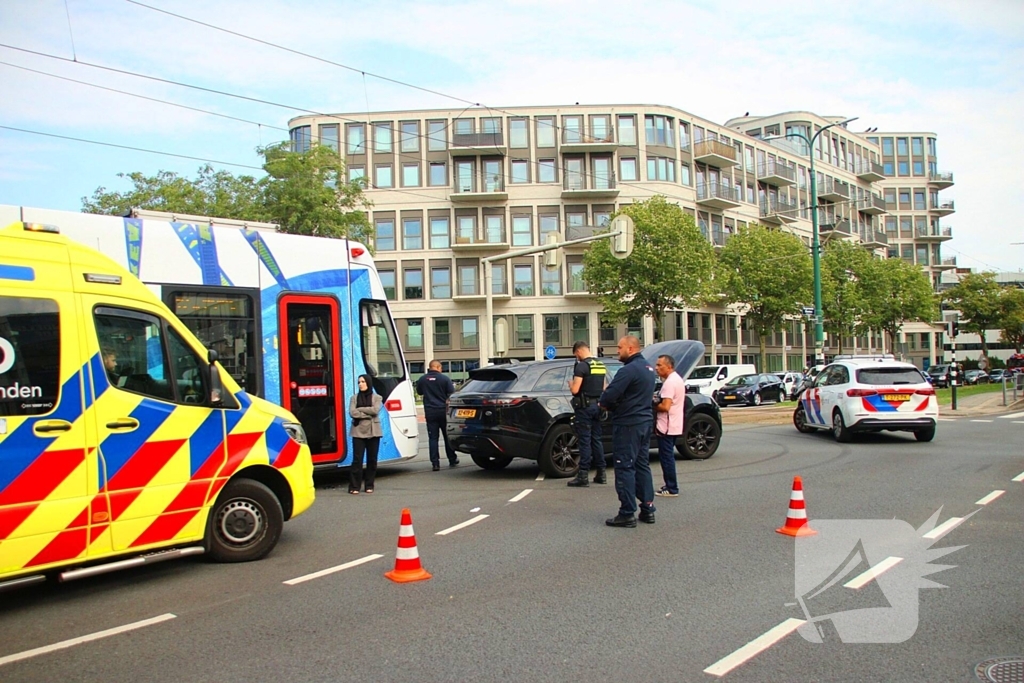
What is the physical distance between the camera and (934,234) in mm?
89375

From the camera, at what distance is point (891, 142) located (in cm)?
8794

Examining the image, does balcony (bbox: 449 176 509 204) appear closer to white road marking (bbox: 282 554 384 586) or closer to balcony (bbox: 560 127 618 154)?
balcony (bbox: 560 127 618 154)

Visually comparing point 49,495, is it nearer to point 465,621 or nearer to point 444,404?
point 465,621

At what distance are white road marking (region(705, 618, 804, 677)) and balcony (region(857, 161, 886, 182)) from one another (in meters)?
78.4

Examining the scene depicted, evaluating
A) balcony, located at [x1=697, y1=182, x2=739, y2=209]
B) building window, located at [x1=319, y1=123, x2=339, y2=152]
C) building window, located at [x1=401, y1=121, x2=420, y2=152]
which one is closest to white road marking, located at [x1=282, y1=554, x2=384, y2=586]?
building window, located at [x1=319, y1=123, x2=339, y2=152]

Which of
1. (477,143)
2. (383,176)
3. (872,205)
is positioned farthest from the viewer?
(872,205)

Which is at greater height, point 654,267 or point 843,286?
point 654,267

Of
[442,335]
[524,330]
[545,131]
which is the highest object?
[545,131]

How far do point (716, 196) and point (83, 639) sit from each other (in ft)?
188

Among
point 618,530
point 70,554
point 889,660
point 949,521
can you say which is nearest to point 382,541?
point 618,530

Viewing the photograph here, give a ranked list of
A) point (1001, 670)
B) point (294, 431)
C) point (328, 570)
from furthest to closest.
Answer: point (294, 431) < point (328, 570) < point (1001, 670)

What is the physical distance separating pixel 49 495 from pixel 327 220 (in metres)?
25.2

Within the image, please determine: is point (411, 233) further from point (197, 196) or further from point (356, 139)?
point (197, 196)

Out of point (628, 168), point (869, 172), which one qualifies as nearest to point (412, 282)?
point (628, 168)
